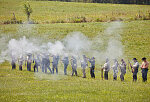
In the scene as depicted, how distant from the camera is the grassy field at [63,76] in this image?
1841 centimetres

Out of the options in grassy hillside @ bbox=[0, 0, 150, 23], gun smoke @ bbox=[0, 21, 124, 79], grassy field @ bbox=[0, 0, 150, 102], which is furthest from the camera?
grassy hillside @ bbox=[0, 0, 150, 23]

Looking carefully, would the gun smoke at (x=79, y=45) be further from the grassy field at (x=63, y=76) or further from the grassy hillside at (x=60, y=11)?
the grassy hillside at (x=60, y=11)

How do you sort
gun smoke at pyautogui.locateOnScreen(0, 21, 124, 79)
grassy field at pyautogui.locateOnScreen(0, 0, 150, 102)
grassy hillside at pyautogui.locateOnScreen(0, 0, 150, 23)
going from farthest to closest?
grassy hillside at pyautogui.locateOnScreen(0, 0, 150, 23) → gun smoke at pyautogui.locateOnScreen(0, 21, 124, 79) → grassy field at pyautogui.locateOnScreen(0, 0, 150, 102)

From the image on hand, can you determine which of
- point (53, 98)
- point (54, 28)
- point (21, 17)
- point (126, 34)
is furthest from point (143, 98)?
point (21, 17)

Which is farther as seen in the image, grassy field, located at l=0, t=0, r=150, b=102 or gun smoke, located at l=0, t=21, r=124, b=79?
gun smoke, located at l=0, t=21, r=124, b=79

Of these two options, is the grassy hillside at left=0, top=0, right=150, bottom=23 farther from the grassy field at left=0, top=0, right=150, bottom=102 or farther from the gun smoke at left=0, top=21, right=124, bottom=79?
the gun smoke at left=0, top=21, right=124, bottom=79

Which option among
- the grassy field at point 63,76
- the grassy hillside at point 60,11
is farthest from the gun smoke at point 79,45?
the grassy hillside at point 60,11

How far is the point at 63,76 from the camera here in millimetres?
30141

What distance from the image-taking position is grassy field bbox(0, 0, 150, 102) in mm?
18406

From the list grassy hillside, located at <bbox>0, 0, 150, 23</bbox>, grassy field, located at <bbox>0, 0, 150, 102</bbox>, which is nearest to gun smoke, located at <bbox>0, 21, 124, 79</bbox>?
grassy field, located at <bbox>0, 0, 150, 102</bbox>

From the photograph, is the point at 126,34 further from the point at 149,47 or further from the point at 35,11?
the point at 35,11

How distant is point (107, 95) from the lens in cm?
1841

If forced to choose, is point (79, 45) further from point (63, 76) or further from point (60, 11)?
point (60, 11)

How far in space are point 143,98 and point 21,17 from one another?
5982cm
